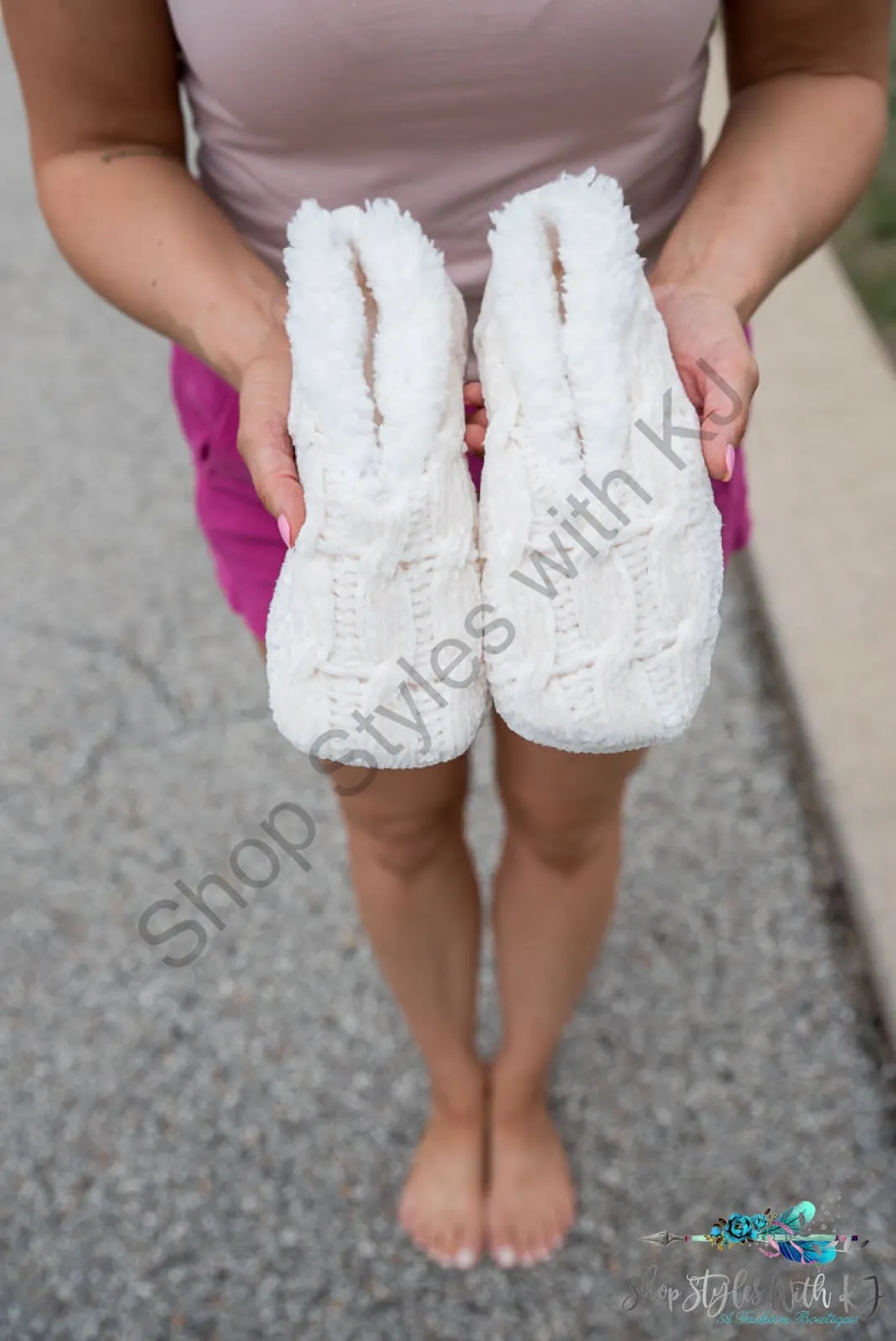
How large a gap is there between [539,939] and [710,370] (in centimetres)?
56

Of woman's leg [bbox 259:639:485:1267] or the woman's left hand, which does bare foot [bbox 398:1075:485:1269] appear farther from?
the woman's left hand

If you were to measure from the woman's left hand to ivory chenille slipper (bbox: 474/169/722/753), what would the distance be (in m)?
0.02

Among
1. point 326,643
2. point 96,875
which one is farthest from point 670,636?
point 96,875

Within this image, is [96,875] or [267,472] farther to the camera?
[96,875]

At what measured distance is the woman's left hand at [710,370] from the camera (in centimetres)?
69

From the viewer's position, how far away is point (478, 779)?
161cm

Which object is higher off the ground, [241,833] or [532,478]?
[532,478]

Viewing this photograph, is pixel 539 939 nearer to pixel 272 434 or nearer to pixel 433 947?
pixel 433 947

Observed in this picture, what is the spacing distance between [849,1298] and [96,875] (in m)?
1.00

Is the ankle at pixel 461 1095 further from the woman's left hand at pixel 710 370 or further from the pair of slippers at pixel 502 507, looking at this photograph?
the woman's left hand at pixel 710 370

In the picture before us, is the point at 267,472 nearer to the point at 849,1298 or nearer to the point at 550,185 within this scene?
the point at 550,185

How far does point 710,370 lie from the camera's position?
707 millimetres

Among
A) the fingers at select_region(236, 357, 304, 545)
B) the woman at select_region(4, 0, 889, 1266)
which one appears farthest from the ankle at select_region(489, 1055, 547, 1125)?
the fingers at select_region(236, 357, 304, 545)

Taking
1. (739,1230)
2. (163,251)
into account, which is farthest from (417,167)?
(739,1230)
